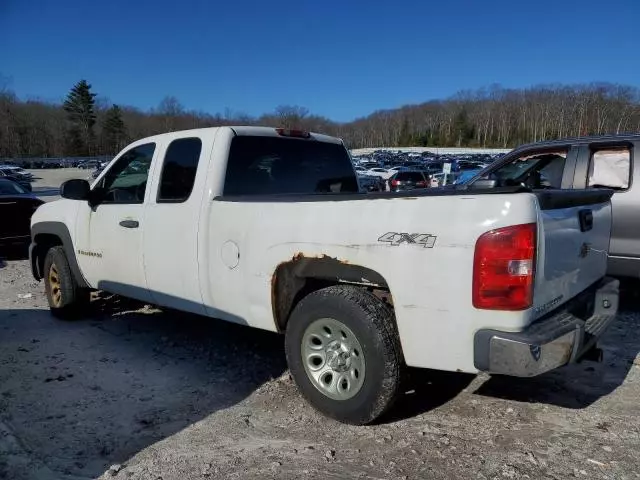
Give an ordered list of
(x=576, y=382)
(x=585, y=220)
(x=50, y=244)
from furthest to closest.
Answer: (x=50, y=244)
(x=576, y=382)
(x=585, y=220)

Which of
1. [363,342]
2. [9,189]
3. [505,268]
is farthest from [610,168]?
[9,189]

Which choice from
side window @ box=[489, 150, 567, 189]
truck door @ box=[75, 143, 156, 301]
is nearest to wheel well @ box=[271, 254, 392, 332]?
truck door @ box=[75, 143, 156, 301]

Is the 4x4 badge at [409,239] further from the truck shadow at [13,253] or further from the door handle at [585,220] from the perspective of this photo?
the truck shadow at [13,253]

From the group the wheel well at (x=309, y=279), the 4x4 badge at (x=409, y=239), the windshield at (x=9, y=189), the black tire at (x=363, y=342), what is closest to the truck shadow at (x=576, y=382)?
the black tire at (x=363, y=342)

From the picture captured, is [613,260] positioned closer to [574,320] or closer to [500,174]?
[500,174]

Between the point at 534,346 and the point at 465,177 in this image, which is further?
the point at 465,177

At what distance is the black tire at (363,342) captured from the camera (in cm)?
304

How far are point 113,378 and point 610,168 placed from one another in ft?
17.4

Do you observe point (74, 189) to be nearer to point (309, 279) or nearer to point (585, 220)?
point (309, 279)

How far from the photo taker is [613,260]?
5.40m

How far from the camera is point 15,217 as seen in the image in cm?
934

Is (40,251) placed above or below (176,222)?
below

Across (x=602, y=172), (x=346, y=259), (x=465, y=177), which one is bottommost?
(x=346, y=259)

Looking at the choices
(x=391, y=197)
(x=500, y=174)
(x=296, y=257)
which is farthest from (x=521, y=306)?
(x=500, y=174)
